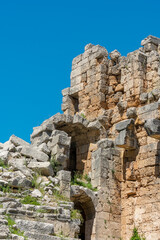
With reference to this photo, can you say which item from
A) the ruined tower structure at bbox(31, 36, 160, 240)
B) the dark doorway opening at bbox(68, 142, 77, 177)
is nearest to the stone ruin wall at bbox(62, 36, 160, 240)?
the ruined tower structure at bbox(31, 36, 160, 240)

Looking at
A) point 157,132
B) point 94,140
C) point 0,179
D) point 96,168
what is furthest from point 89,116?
point 0,179

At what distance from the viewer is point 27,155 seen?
17.3m

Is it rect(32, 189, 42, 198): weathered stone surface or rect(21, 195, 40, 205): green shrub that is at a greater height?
rect(32, 189, 42, 198): weathered stone surface

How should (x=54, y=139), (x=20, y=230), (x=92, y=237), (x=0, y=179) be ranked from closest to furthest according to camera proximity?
(x=20, y=230) < (x=0, y=179) < (x=92, y=237) < (x=54, y=139)

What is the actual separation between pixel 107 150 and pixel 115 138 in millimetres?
530

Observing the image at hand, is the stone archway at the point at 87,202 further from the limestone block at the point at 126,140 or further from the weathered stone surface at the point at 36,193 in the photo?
the limestone block at the point at 126,140

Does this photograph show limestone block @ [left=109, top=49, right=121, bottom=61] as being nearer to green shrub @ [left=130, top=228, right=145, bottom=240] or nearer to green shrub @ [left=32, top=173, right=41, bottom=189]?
green shrub @ [left=32, top=173, right=41, bottom=189]

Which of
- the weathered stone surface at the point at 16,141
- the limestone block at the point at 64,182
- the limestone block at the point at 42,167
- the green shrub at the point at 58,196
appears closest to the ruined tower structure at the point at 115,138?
the limestone block at the point at 64,182

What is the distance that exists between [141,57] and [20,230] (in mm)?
7871

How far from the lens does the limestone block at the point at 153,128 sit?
1611cm

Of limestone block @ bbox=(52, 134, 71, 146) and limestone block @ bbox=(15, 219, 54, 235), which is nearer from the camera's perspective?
limestone block @ bbox=(15, 219, 54, 235)

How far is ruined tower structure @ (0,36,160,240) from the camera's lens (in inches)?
647

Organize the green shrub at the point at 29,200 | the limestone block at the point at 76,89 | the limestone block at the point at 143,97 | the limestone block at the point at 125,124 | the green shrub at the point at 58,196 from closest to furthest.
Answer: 1. the green shrub at the point at 29,200
2. the green shrub at the point at 58,196
3. the limestone block at the point at 125,124
4. the limestone block at the point at 143,97
5. the limestone block at the point at 76,89

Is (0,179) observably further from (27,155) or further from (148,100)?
(148,100)
